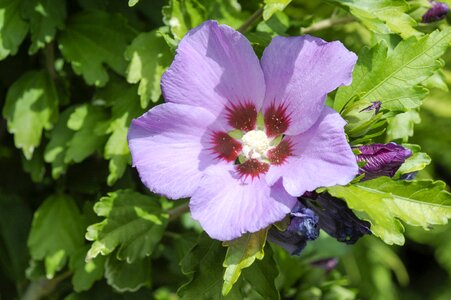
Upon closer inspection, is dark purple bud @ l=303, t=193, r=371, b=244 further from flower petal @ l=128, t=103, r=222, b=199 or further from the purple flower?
flower petal @ l=128, t=103, r=222, b=199

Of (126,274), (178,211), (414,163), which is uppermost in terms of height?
(414,163)

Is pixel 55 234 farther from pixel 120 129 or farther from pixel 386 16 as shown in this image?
pixel 386 16

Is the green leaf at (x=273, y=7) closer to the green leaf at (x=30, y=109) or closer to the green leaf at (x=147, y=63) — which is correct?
the green leaf at (x=147, y=63)

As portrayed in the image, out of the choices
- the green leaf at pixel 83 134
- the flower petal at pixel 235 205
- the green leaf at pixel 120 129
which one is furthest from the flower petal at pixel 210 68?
the green leaf at pixel 83 134

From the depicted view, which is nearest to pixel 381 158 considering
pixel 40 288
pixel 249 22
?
pixel 249 22

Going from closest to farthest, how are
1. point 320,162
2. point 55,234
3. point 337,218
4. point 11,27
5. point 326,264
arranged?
point 320,162 → point 337,218 → point 11,27 → point 55,234 → point 326,264

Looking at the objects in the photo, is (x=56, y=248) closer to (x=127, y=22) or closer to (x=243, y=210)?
(x=127, y=22)
